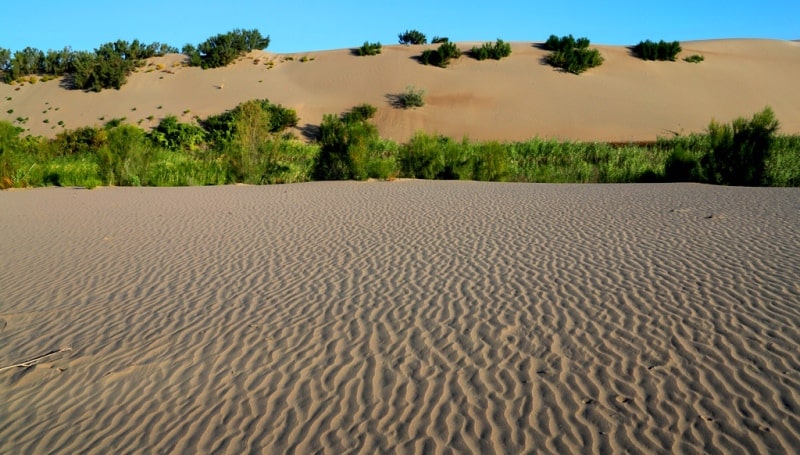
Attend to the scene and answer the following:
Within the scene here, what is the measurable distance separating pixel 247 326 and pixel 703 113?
56.1 metres

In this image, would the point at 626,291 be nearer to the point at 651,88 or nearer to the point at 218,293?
the point at 218,293

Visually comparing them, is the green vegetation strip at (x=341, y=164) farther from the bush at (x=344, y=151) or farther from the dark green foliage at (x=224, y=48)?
the dark green foliage at (x=224, y=48)

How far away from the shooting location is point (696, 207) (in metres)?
12.7

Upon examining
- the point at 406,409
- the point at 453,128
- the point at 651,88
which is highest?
the point at 651,88

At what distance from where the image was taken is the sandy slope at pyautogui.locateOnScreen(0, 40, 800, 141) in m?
52.6

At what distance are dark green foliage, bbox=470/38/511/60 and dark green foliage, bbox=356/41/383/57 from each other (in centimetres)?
1000

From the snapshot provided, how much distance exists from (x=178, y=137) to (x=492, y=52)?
36.1 metres

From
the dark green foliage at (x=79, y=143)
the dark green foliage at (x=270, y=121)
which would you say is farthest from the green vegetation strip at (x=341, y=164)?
the dark green foliage at (x=270, y=121)

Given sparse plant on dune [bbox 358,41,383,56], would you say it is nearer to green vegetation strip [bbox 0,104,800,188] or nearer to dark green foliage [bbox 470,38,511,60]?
dark green foliage [bbox 470,38,511,60]

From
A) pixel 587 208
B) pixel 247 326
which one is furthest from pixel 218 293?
pixel 587 208

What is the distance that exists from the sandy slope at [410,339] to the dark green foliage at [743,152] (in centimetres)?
782

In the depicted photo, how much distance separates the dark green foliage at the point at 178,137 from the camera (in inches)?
1588

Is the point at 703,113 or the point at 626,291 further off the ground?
the point at 703,113

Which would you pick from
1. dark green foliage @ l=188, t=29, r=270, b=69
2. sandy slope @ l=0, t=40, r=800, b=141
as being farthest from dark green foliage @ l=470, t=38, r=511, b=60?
dark green foliage @ l=188, t=29, r=270, b=69
